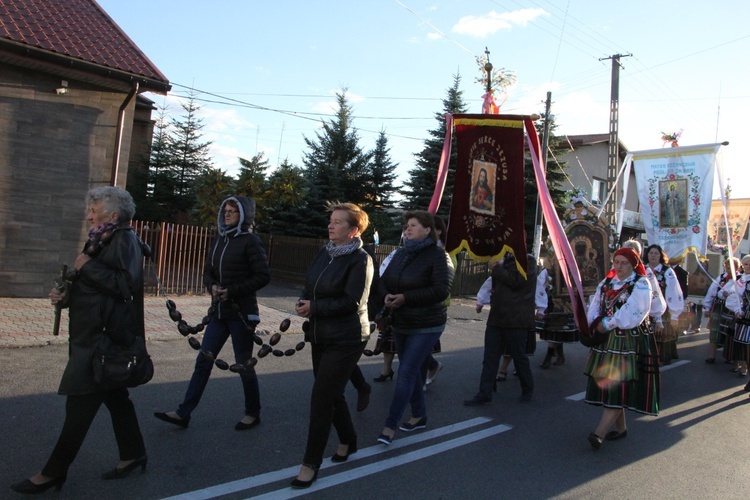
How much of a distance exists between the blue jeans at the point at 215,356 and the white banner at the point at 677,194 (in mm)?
7267

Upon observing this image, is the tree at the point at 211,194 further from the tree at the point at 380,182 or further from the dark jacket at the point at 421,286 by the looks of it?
the dark jacket at the point at 421,286

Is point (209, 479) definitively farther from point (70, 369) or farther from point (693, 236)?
point (693, 236)

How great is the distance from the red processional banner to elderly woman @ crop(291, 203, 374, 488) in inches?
87.3

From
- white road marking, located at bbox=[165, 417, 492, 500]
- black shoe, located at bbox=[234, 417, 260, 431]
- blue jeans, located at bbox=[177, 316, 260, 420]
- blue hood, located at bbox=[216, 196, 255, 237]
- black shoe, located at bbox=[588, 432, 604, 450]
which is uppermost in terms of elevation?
blue hood, located at bbox=[216, 196, 255, 237]

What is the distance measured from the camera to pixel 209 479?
3809mm

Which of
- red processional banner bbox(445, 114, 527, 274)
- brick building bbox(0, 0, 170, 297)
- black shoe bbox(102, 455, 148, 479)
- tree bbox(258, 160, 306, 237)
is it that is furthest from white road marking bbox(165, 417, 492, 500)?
tree bbox(258, 160, 306, 237)

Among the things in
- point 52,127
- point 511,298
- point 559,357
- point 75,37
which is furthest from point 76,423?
point 75,37

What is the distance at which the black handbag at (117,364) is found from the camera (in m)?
3.37

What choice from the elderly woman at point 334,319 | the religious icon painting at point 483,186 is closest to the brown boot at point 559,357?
the religious icon painting at point 483,186

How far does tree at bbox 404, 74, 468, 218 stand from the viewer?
22203 millimetres

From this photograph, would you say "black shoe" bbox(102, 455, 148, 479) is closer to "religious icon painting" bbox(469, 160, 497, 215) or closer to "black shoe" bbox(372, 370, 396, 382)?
"black shoe" bbox(372, 370, 396, 382)

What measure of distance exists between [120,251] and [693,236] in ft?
28.3

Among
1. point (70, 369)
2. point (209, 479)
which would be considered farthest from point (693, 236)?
point (70, 369)

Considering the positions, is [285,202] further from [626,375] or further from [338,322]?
[338,322]
